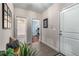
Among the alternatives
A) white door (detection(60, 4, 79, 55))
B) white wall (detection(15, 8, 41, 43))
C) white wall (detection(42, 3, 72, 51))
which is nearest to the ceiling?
white wall (detection(15, 8, 41, 43))

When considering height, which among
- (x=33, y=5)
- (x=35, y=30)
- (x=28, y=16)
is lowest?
(x=35, y=30)

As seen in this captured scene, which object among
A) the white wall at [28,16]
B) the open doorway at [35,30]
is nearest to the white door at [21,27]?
the white wall at [28,16]

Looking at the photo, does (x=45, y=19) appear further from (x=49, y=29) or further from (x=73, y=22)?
(x=73, y=22)

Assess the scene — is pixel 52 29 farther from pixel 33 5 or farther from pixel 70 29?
pixel 33 5

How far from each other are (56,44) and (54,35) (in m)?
0.39

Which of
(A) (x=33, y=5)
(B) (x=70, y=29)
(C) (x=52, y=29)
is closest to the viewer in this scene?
(A) (x=33, y=5)

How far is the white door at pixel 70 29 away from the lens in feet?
8.65

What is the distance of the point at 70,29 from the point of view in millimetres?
2793

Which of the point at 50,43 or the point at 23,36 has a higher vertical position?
the point at 23,36

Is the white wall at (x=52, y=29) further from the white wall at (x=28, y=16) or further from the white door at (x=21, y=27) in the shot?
the white door at (x=21, y=27)

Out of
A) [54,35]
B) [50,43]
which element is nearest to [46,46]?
[50,43]

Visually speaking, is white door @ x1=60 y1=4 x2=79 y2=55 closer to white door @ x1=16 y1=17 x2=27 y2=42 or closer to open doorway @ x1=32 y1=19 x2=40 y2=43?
open doorway @ x1=32 y1=19 x2=40 y2=43

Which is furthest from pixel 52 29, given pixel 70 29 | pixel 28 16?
pixel 28 16

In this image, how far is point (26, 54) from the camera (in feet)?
5.19
